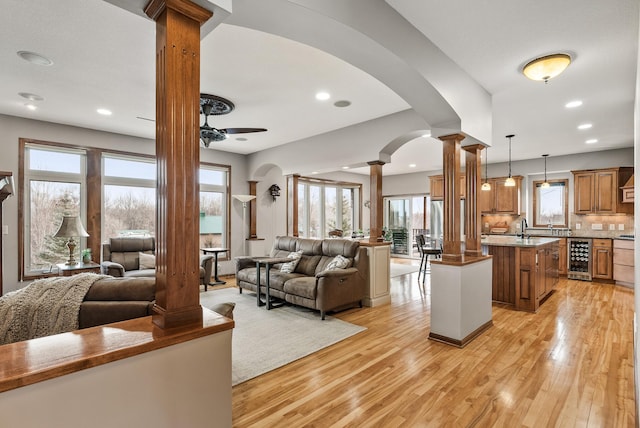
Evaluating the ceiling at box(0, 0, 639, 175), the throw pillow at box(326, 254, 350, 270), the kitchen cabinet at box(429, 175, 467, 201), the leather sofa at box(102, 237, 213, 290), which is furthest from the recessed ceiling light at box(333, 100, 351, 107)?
the kitchen cabinet at box(429, 175, 467, 201)

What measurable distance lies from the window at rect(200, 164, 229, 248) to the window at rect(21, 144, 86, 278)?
2.15 meters

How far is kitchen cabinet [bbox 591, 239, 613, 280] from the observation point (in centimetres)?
646

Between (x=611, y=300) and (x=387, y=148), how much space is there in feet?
14.5

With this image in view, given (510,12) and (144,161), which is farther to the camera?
(144,161)

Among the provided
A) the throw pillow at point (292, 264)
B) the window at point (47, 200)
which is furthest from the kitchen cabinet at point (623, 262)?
the window at point (47, 200)

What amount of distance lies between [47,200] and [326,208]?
665 centimetres

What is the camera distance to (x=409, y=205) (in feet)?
34.9

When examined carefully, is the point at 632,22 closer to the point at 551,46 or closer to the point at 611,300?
the point at 551,46

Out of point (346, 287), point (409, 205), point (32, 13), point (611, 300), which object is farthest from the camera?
point (409, 205)

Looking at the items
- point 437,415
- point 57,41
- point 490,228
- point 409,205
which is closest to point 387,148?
point 437,415

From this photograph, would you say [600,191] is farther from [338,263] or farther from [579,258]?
[338,263]

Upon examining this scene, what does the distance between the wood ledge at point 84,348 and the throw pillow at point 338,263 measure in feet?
10.6

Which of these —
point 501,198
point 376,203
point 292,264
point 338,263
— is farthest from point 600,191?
point 292,264

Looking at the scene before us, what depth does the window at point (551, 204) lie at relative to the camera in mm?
7527
